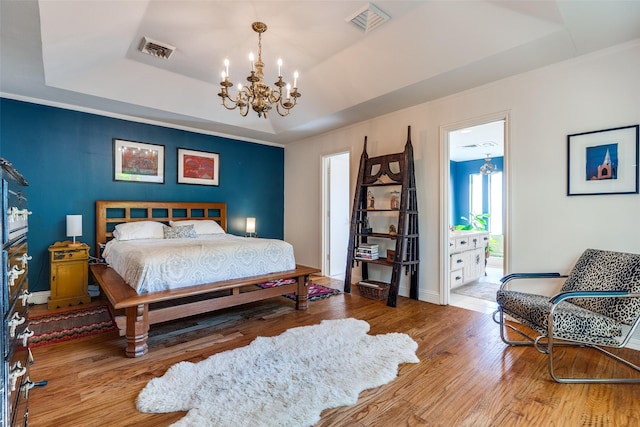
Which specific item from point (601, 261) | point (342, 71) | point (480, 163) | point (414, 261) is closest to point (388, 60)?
point (342, 71)

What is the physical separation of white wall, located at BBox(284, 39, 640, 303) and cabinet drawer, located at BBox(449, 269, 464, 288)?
1.38 ft

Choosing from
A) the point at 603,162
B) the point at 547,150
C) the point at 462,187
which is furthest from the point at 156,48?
the point at 462,187

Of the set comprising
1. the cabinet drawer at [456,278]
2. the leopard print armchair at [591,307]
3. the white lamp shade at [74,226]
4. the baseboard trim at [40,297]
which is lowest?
the baseboard trim at [40,297]

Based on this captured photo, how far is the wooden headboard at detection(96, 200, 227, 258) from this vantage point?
4.07 metres

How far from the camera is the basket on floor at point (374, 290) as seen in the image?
3852 millimetres

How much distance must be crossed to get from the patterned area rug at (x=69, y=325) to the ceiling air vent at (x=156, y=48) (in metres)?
2.83

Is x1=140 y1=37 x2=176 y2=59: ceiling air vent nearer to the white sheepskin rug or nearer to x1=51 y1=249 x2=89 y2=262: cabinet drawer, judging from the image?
x1=51 y1=249 x2=89 y2=262: cabinet drawer

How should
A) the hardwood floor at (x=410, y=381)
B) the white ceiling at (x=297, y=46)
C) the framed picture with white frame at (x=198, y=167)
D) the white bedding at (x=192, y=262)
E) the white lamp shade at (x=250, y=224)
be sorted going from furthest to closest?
the white lamp shade at (x=250, y=224), the framed picture with white frame at (x=198, y=167), the white bedding at (x=192, y=262), the white ceiling at (x=297, y=46), the hardwood floor at (x=410, y=381)

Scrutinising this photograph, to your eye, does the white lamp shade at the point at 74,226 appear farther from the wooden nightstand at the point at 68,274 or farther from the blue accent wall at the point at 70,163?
the blue accent wall at the point at 70,163

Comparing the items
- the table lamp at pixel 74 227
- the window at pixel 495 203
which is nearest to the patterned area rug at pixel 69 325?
the table lamp at pixel 74 227

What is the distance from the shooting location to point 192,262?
2.83 metres

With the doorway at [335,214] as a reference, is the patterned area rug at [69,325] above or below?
below

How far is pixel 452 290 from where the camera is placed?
14.2 ft

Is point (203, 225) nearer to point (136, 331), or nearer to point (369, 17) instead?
point (136, 331)
